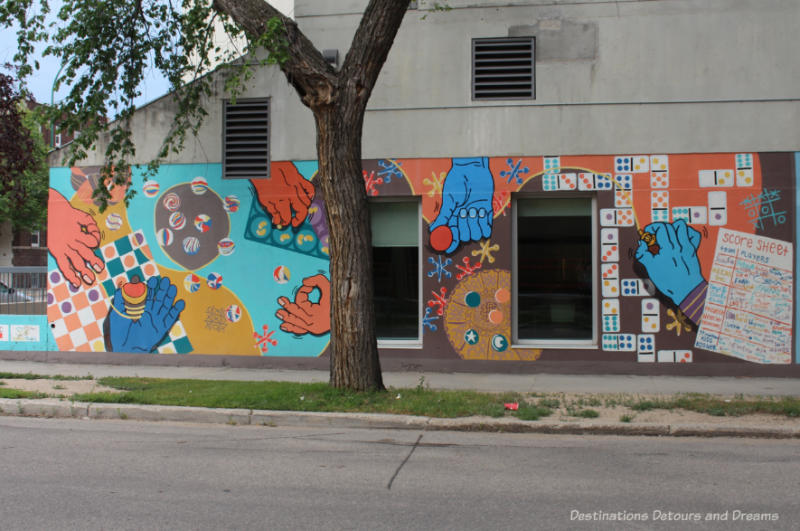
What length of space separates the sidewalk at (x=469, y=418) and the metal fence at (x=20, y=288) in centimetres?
149

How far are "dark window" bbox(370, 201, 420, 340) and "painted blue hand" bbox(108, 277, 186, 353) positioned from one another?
3743mm

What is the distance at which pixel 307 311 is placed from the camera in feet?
40.9

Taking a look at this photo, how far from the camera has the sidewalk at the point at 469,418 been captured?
783cm

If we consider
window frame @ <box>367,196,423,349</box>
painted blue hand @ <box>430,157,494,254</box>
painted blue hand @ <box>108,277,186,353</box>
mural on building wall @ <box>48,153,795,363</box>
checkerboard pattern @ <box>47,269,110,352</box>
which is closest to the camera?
mural on building wall @ <box>48,153,795,363</box>

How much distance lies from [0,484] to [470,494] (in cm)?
388

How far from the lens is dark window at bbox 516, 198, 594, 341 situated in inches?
474

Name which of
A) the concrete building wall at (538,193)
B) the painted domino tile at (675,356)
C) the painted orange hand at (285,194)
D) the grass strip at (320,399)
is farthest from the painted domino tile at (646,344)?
the painted orange hand at (285,194)

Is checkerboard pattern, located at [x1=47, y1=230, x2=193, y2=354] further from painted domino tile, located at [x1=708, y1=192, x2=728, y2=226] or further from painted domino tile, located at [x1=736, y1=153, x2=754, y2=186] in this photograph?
painted domino tile, located at [x1=736, y1=153, x2=754, y2=186]

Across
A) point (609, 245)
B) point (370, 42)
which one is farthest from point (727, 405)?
point (370, 42)

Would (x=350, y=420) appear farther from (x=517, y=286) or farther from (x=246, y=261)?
(x=246, y=261)

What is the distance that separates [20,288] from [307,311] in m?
6.01

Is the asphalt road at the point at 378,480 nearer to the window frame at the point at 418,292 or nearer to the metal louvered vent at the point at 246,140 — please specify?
the window frame at the point at 418,292

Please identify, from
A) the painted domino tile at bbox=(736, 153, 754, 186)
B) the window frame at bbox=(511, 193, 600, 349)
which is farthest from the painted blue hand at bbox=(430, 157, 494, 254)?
the painted domino tile at bbox=(736, 153, 754, 186)

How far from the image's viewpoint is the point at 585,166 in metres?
11.8
